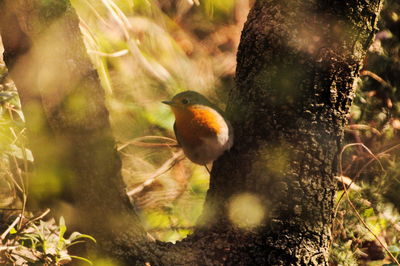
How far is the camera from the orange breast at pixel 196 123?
4.74 ft

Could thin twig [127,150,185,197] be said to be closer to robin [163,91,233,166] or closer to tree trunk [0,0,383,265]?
robin [163,91,233,166]

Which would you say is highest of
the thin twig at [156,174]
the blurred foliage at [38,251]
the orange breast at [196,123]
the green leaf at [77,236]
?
the orange breast at [196,123]

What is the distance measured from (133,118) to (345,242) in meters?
1.15

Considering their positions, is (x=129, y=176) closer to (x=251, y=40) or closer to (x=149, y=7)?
(x=149, y=7)

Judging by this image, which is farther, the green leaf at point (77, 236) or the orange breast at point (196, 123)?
the orange breast at point (196, 123)

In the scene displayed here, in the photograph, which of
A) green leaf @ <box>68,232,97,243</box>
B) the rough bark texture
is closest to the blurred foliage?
green leaf @ <box>68,232,97,243</box>

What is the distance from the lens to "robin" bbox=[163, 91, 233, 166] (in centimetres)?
137

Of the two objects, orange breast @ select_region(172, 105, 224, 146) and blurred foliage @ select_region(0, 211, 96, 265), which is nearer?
blurred foliage @ select_region(0, 211, 96, 265)

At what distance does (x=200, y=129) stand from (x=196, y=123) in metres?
0.03

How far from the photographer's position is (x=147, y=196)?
232 cm

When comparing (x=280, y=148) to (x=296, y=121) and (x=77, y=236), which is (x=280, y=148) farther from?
(x=77, y=236)

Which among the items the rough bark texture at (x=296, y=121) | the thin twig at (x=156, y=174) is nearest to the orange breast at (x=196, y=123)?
the rough bark texture at (x=296, y=121)

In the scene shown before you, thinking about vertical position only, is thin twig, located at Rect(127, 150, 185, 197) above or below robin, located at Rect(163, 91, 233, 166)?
below

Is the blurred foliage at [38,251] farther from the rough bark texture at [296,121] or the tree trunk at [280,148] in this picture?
the rough bark texture at [296,121]
